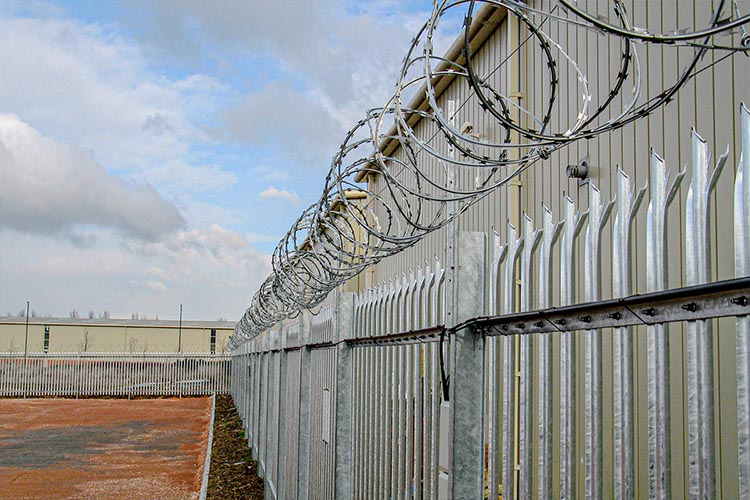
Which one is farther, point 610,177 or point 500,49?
point 500,49

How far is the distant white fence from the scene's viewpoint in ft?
114

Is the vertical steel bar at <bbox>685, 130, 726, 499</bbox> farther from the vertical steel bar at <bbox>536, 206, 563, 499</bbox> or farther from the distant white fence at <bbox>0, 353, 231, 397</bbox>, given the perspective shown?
the distant white fence at <bbox>0, 353, 231, 397</bbox>

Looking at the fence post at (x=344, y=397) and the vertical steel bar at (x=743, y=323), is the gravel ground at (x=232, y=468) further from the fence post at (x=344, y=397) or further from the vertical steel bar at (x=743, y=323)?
the vertical steel bar at (x=743, y=323)

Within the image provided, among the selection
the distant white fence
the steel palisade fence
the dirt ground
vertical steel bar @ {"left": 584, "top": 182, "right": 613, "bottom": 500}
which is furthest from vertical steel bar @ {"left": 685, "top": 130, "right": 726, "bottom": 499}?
the distant white fence

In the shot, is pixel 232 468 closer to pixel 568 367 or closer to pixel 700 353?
pixel 568 367

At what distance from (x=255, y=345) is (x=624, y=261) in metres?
14.5

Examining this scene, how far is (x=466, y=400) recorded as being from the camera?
10.9ft

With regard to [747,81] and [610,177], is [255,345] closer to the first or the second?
[610,177]

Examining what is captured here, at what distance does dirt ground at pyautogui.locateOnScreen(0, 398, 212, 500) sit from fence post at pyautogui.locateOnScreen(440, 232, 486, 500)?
30.6 feet

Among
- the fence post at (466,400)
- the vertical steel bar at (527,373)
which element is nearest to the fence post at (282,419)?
the fence post at (466,400)

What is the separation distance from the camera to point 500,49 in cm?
910

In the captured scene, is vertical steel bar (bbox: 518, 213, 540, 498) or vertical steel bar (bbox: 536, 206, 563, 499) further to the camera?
vertical steel bar (bbox: 518, 213, 540, 498)

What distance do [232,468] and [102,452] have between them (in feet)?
15.0

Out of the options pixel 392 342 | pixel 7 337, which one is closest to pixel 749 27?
pixel 392 342
